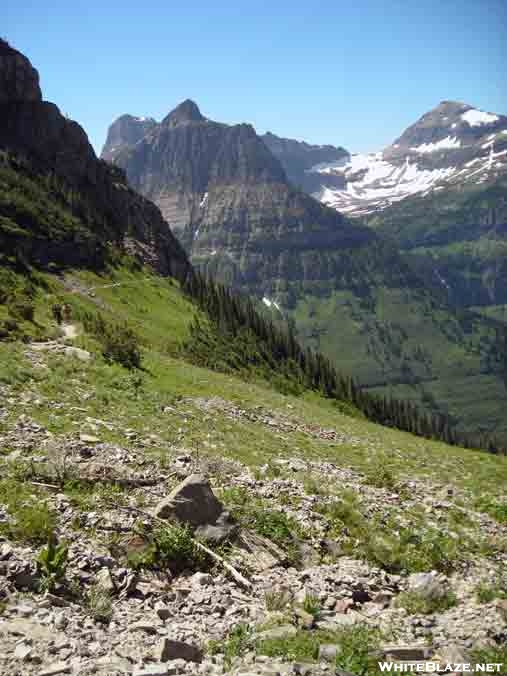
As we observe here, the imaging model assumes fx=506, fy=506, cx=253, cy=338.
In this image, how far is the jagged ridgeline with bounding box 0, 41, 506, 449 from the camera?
97.1 m

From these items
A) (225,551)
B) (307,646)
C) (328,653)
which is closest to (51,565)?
(225,551)

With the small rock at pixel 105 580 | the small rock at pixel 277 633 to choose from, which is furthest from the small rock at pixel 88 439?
the small rock at pixel 277 633

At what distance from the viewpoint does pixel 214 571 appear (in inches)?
499

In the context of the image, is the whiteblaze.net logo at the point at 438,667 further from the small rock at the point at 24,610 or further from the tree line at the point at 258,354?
the tree line at the point at 258,354

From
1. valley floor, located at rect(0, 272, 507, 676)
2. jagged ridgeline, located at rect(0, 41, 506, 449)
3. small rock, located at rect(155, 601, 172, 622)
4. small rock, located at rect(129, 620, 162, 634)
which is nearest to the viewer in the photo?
valley floor, located at rect(0, 272, 507, 676)

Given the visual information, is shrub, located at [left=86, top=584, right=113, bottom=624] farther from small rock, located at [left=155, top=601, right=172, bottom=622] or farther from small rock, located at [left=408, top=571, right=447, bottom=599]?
small rock, located at [left=408, top=571, right=447, bottom=599]

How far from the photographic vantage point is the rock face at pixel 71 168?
402 feet

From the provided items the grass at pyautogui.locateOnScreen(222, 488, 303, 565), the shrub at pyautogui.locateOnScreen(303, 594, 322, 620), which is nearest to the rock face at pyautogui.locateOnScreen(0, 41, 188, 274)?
the grass at pyautogui.locateOnScreen(222, 488, 303, 565)

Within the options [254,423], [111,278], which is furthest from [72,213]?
[254,423]

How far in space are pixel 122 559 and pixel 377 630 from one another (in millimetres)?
6061

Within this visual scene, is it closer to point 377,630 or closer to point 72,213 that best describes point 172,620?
point 377,630

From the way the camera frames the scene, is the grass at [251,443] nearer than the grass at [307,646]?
No

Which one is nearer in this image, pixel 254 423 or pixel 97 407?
pixel 97 407

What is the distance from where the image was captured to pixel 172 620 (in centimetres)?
1060
